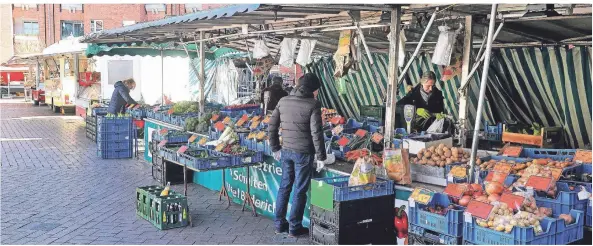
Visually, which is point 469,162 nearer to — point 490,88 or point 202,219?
point 202,219

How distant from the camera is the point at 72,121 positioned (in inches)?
829

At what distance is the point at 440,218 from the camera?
15.0 feet

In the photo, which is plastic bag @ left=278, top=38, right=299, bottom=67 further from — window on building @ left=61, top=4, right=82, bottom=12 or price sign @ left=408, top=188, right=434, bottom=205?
window on building @ left=61, top=4, right=82, bottom=12

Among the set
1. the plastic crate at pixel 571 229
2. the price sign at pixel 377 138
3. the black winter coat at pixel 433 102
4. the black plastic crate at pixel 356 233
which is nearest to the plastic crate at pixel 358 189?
the black plastic crate at pixel 356 233

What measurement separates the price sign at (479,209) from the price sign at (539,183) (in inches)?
23.1

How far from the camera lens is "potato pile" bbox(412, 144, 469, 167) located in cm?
557

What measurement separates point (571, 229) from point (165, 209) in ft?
14.0

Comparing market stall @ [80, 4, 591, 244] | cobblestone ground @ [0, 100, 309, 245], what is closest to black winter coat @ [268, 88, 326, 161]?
market stall @ [80, 4, 591, 244]

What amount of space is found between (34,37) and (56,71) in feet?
49.0

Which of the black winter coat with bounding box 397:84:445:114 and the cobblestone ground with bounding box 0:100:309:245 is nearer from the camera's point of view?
the cobblestone ground with bounding box 0:100:309:245

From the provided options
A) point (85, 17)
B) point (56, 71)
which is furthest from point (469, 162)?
point (85, 17)

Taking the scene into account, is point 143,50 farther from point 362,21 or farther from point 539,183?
point 539,183

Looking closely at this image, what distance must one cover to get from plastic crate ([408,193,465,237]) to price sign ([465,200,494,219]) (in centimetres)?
12

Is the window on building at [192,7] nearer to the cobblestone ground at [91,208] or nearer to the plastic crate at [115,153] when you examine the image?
the cobblestone ground at [91,208]
